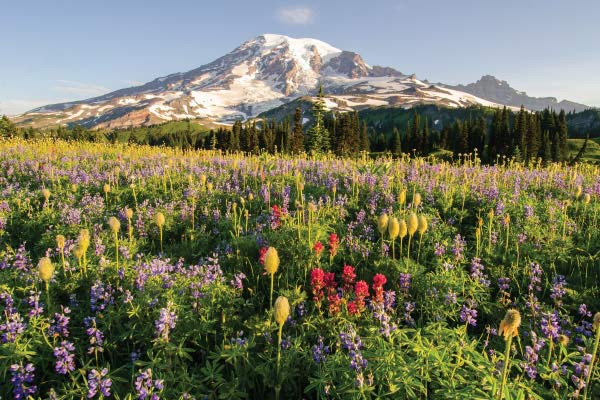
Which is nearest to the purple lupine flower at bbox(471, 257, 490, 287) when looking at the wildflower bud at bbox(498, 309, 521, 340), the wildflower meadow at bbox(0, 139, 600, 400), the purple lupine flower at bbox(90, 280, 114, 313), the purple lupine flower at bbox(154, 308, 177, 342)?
the wildflower meadow at bbox(0, 139, 600, 400)

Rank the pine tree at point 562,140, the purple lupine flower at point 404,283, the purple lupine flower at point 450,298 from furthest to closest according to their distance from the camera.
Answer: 1. the pine tree at point 562,140
2. the purple lupine flower at point 404,283
3. the purple lupine flower at point 450,298

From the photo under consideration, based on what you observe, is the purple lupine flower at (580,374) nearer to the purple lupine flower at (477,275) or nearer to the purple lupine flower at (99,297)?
the purple lupine flower at (477,275)

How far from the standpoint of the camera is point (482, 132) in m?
82.4

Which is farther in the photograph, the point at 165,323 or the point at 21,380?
the point at 165,323

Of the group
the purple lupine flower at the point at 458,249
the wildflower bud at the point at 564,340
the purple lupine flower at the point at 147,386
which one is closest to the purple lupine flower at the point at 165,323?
the purple lupine flower at the point at 147,386

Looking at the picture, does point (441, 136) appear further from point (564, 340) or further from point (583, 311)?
point (564, 340)

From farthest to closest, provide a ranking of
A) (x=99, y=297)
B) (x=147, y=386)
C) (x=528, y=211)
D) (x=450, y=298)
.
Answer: (x=528, y=211) < (x=450, y=298) < (x=99, y=297) < (x=147, y=386)

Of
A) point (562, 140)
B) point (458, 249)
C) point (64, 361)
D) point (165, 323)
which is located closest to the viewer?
point (64, 361)

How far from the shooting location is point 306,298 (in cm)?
407

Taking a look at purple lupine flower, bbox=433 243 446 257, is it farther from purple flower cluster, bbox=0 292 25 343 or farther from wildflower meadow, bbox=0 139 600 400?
purple flower cluster, bbox=0 292 25 343

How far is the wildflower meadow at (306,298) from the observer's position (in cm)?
274

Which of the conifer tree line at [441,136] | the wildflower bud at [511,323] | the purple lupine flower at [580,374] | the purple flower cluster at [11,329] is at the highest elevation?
the conifer tree line at [441,136]

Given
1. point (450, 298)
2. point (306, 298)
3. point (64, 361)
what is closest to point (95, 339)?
point (64, 361)

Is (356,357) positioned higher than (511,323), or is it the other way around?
(511,323)
